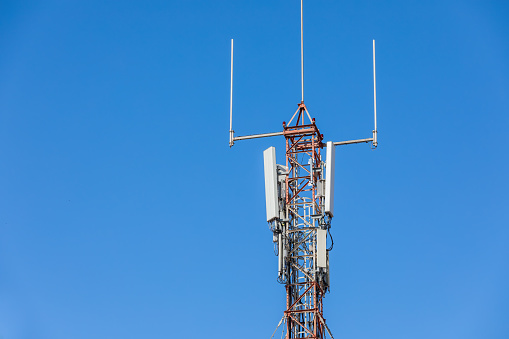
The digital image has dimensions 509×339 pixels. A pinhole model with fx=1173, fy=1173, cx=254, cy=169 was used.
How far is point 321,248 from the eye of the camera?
263 feet

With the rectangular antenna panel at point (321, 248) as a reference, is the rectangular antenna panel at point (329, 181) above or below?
above

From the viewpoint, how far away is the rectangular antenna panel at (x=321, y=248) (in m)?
80.0

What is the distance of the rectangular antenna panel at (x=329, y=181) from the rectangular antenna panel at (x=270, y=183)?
11.6ft

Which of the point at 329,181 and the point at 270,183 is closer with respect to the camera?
the point at 329,181

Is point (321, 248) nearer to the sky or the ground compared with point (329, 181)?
nearer to the ground

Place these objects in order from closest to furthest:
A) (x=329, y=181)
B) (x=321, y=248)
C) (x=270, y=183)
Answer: (x=321, y=248) < (x=329, y=181) < (x=270, y=183)

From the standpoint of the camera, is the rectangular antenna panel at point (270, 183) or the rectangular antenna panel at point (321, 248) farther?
the rectangular antenna panel at point (270, 183)

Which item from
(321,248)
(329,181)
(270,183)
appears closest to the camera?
(321,248)

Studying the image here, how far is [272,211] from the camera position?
8106cm

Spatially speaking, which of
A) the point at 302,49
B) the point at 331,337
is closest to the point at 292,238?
the point at 331,337

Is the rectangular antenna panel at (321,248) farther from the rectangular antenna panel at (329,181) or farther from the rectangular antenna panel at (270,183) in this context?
the rectangular antenna panel at (270,183)

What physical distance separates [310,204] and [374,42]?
13.2 meters

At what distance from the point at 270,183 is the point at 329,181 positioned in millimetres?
4089

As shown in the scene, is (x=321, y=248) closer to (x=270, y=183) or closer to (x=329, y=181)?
(x=329, y=181)
